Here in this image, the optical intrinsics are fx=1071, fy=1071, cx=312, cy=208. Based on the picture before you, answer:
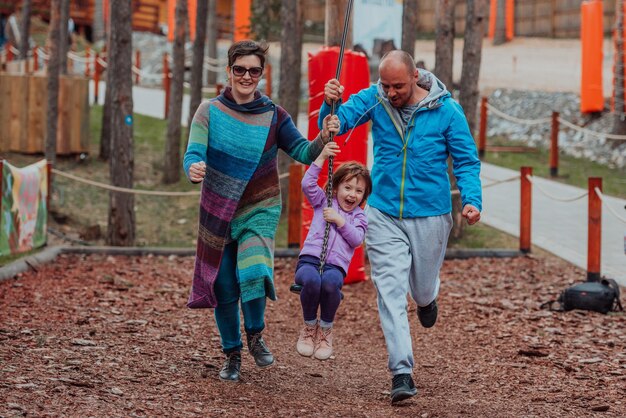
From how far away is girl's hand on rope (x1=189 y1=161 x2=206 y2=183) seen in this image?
19.3ft

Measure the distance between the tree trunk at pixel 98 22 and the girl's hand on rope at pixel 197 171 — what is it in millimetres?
41592

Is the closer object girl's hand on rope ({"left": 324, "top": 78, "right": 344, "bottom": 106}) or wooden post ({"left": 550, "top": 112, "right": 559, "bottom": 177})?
girl's hand on rope ({"left": 324, "top": 78, "right": 344, "bottom": 106})

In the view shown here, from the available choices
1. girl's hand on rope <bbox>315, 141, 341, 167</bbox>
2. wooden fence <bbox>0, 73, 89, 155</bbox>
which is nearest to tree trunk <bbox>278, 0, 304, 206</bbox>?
wooden fence <bbox>0, 73, 89, 155</bbox>

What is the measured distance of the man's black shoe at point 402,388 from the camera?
20.0ft

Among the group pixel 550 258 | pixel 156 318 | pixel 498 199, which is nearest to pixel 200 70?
pixel 498 199

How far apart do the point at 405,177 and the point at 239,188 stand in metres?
0.98

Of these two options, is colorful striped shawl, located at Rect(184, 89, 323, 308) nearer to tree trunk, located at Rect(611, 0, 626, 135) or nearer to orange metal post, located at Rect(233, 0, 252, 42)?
tree trunk, located at Rect(611, 0, 626, 135)

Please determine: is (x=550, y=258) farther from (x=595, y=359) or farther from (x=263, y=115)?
(x=263, y=115)

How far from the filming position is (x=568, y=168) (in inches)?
802

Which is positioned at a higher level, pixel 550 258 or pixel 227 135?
pixel 227 135

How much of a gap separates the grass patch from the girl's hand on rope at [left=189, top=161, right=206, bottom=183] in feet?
40.5

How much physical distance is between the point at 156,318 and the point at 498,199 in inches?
356

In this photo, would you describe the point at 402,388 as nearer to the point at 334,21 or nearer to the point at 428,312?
the point at 428,312

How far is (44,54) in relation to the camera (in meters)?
34.3
